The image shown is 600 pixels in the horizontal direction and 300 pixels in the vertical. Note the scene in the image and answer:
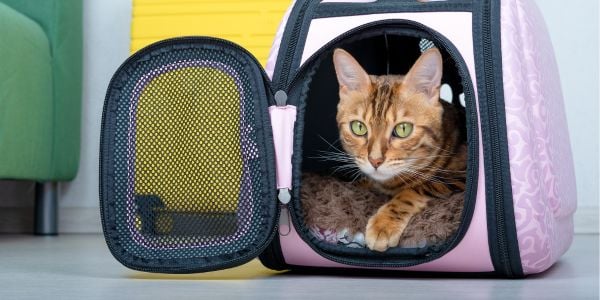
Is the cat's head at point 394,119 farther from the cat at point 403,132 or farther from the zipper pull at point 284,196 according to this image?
the zipper pull at point 284,196

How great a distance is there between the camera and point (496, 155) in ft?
4.20

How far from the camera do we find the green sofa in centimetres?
218

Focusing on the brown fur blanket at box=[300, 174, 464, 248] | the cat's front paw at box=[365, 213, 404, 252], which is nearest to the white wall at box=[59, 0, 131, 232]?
the brown fur blanket at box=[300, 174, 464, 248]

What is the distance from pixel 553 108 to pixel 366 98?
345mm

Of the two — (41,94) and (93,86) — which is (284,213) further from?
(93,86)

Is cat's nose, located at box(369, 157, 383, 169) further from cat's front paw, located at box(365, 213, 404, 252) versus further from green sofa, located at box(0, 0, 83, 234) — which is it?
green sofa, located at box(0, 0, 83, 234)

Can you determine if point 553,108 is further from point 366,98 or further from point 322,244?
point 322,244

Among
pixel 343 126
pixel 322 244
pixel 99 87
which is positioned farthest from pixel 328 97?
pixel 99 87

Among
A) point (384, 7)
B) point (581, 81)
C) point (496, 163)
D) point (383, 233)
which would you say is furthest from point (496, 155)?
point (581, 81)

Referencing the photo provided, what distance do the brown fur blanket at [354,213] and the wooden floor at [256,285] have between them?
74mm

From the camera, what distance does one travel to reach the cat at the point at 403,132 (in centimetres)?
147

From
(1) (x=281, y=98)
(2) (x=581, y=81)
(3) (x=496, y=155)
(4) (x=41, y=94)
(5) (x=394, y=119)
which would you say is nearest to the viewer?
(3) (x=496, y=155)

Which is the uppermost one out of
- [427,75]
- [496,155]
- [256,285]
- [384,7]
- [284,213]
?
[384,7]

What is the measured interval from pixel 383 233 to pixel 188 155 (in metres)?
0.35
